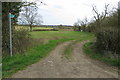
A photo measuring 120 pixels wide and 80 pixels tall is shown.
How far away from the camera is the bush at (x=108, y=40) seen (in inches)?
356

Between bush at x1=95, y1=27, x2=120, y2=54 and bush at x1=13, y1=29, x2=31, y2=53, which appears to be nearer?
bush at x1=13, y1=29, x2=31, y2=53

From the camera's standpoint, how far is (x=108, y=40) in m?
9.45

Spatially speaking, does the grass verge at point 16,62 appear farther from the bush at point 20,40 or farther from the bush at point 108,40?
the bush at point 108,40

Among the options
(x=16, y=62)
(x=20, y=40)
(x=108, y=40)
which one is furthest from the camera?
(x=108, y=40)

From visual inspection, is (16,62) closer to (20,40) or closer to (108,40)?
(20,40)

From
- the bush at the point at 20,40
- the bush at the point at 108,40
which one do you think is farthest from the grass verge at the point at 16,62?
the bush at the point at 108,40

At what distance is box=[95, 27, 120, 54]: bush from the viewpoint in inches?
356

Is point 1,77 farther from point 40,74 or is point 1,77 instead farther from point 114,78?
point 114,78

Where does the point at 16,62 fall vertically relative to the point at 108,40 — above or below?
below

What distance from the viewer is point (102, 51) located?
985 centimetres

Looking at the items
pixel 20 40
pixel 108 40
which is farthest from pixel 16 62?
pixel 108 40

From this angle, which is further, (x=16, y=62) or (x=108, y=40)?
(x=108, y=40)

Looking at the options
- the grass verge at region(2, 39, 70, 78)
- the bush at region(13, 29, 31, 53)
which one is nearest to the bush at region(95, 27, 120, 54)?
the grass verge at region(2, 39, 70, 78)

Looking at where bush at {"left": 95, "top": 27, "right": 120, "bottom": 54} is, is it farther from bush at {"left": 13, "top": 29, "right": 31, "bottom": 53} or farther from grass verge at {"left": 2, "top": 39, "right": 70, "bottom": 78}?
bush at {"left": 13, "top": 29, "right": 31, "bottom": 53}
